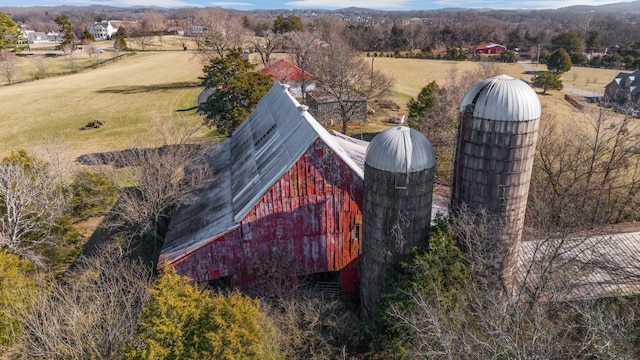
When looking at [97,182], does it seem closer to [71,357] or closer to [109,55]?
[71,357]

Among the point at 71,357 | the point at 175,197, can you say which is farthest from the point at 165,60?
the point at 71,357

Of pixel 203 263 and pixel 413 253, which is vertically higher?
pixel 413 253

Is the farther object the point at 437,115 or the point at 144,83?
the point at 144,83

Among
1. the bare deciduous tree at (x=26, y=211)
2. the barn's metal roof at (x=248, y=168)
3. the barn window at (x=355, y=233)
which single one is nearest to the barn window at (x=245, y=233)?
the barn's metal roof at (x=248, y=168)

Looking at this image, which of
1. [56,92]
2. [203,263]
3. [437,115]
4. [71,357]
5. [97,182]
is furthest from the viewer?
[56,92]

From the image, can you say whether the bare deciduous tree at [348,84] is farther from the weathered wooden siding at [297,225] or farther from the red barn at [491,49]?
the red barn at [491,49]

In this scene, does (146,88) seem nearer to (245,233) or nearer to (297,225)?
(245,233)

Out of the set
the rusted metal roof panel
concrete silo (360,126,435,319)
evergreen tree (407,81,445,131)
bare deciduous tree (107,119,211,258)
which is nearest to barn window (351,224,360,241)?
concrete silo (360,126,435,319)

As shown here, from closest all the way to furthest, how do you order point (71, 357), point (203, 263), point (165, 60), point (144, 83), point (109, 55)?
point (71, 357) → point (203, 263) → point (144, 83) → point (165, 60) → point (109, 55)
